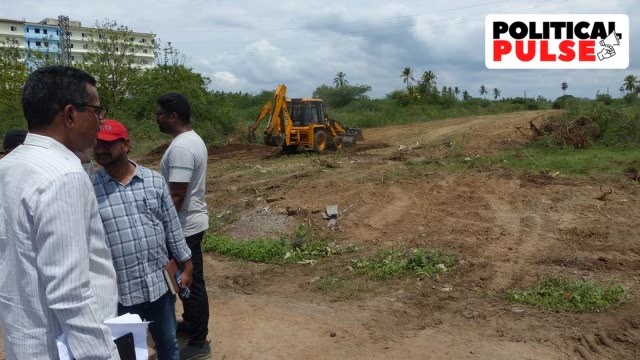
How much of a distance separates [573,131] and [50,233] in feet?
54.4

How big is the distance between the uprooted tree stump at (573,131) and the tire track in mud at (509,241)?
7.60 m

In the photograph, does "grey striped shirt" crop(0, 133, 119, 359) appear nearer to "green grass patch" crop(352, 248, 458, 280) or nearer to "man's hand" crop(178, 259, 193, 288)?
"man's hand" crop(178, 259, 193, 288)

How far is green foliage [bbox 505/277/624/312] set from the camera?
5.19 metres

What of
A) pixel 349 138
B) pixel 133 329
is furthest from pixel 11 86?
pixel 133 329

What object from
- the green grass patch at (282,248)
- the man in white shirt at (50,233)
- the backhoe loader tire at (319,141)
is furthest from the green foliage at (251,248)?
the backhoe loader tire at (319,141)

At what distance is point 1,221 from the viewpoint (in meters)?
1.77

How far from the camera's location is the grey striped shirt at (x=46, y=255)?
5.47 feet

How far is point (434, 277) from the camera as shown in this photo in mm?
6156

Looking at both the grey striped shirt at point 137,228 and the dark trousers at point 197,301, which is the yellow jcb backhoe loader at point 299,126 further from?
the grey striped shirt at point 137,228

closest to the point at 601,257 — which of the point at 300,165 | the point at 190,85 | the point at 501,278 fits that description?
the point at 501,278

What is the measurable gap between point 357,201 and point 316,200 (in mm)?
678

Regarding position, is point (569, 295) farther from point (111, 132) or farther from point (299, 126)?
point (299, 126)

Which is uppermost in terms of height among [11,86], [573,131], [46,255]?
[11,86]

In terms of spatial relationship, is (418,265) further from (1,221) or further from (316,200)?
(1,221)
